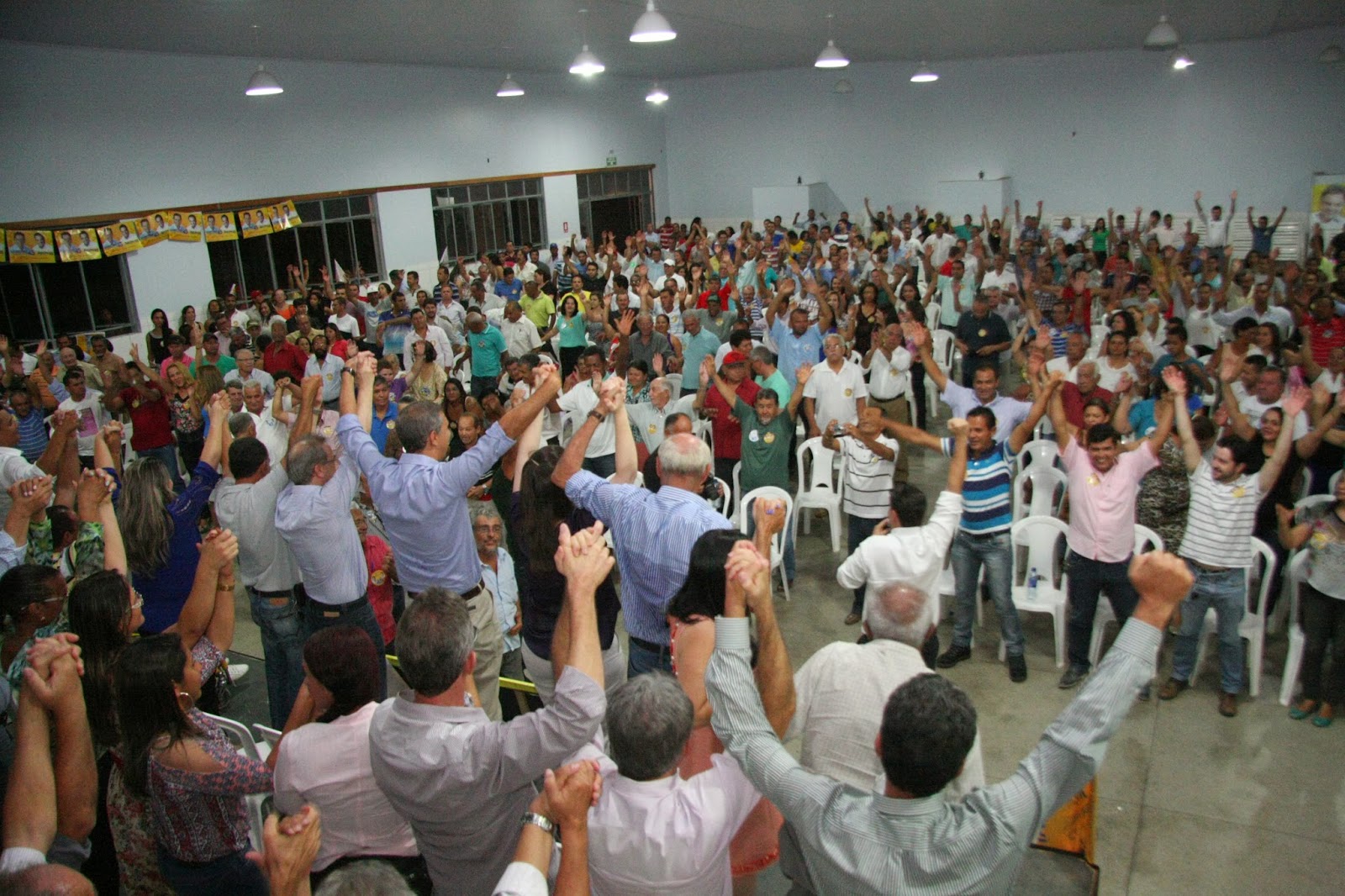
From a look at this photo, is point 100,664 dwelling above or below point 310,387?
below

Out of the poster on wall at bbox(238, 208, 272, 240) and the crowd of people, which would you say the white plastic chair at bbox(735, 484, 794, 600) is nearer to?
the crowd of people

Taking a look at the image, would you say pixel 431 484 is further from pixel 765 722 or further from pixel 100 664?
pixel 765 722

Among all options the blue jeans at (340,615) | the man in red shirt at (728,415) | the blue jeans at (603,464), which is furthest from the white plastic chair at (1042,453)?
the blue jeans at (340,615)

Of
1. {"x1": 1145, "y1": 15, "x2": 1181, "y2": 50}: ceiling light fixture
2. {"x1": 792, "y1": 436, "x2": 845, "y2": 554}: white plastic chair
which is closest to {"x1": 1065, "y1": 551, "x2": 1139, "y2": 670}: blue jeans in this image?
{"x1": 792, "y1": 436, "x2": 845, "y2": 554}: white plastic chair

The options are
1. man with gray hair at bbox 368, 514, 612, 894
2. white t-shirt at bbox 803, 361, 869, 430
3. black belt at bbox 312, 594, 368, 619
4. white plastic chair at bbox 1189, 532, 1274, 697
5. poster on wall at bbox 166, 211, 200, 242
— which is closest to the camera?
man with gray hair at bbox 368, 514, 612, 894

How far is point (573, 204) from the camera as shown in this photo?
59.3 ft

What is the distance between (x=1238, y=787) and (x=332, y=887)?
3.68m

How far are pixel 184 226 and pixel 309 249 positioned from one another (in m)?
1.96

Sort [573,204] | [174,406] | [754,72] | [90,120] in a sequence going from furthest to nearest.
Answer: [754,72] < [573,204] < [90,120] < [174,406]

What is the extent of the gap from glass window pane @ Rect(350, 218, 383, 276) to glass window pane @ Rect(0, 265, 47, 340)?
4528 millimetres

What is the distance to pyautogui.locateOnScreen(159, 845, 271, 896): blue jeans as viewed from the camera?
2277 mm

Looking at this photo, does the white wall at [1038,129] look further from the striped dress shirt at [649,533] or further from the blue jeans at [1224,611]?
the striped dress shirt at [649,533]

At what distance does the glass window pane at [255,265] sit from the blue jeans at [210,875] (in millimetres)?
11136

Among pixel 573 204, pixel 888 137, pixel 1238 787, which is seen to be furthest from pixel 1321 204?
pixel 1238 787
